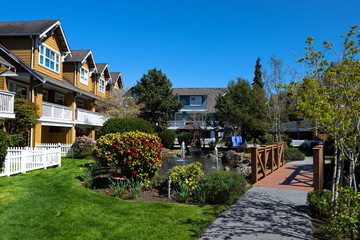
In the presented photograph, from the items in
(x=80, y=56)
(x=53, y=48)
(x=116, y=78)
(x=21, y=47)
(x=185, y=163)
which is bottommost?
(x=185, y=163)

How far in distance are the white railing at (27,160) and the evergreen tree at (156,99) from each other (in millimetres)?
18981

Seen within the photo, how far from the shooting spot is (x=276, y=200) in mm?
7039

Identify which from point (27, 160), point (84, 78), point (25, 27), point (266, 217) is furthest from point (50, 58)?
point (266, 217)

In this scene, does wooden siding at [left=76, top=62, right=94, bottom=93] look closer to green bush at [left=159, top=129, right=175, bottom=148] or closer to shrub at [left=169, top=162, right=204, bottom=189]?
green bush at [left=159, top=129, right=175, bottom=148]

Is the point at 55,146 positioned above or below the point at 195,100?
below

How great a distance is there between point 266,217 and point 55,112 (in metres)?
17.7

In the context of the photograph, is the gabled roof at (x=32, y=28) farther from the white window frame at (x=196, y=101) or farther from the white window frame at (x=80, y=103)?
the white window frame at (x=196, y=101)

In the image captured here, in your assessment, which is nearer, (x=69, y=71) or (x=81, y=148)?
(x=81, y=148)

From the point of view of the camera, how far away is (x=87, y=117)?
947 inches

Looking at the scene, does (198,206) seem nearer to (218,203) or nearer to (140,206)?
(218,203)

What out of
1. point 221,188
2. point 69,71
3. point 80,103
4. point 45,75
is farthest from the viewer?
point 80,103

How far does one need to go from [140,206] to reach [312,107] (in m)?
4.45

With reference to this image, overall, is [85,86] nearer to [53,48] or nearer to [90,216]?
[53,48]

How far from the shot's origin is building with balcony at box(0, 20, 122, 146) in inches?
639
